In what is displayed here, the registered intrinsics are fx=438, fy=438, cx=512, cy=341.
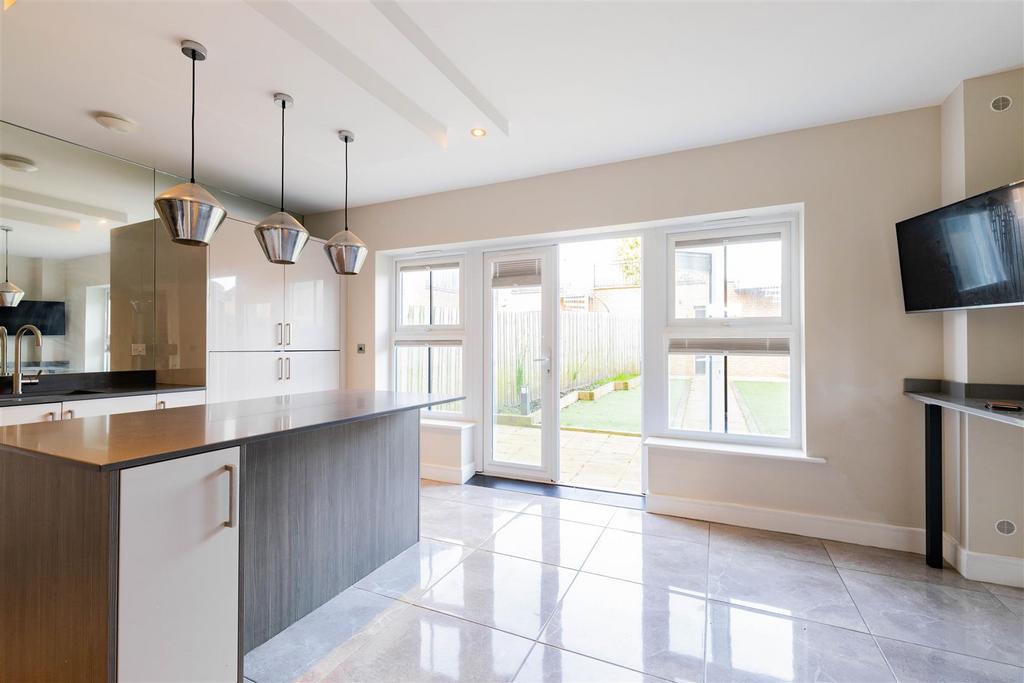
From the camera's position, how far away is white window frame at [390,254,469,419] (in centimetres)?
A: 422

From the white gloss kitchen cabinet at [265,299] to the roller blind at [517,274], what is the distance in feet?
5.34

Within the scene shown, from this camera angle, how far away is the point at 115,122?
258cm

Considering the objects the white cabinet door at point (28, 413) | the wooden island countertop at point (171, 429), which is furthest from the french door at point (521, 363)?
the white cabinet door at point (28, 413)

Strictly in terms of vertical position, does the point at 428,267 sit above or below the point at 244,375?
above

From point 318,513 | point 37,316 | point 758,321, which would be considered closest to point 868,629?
point 758,321

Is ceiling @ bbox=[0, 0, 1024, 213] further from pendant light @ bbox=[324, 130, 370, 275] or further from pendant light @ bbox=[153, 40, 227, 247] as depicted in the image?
pendant light @ bbox=[324, 130, 370, 275]

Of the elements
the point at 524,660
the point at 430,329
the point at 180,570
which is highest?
the point at 430,329

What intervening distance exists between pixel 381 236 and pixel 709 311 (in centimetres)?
307

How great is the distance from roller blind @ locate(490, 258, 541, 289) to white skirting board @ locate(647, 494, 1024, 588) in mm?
2023

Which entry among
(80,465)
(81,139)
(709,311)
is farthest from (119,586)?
(709,311)

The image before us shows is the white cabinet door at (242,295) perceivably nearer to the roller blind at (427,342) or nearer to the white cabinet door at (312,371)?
the white cabinet door at (312,371)

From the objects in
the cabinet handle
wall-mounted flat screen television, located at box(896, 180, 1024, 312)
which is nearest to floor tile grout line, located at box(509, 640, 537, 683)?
the cabinet handle

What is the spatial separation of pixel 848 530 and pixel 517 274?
2998 millimetres

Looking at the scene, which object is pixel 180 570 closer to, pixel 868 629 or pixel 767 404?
pixel 868 629
